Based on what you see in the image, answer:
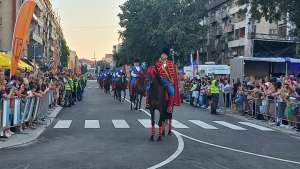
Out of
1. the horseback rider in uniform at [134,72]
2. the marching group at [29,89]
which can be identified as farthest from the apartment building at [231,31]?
the horseback rider in uniform at [134,72]

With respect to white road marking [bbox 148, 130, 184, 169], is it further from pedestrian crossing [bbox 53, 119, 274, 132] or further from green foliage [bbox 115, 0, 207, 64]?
green foliage [bbox 115, 0, 207, 64]

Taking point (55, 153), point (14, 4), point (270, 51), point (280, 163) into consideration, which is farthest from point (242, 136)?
point (14, 4)

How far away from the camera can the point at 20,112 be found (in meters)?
16.8

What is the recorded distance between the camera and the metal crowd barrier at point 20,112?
15.2 m

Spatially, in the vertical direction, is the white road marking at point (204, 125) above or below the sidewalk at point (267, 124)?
above

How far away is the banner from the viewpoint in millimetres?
18828

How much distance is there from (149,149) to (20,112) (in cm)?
535

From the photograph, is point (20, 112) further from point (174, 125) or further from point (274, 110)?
point (274, 110)

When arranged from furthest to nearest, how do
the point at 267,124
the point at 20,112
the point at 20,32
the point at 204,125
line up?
the point at 267,124, the point at 204,125, the point at 20,32, the point at 20,112

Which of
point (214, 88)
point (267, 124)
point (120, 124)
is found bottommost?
point (267, 124)

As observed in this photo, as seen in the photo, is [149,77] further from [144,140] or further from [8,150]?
[8,150]

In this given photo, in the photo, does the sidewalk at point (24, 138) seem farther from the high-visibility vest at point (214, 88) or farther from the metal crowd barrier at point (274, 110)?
the high-visibility vest at point (214, 88)

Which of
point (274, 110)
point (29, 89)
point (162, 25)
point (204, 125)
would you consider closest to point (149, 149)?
point (29, 89)

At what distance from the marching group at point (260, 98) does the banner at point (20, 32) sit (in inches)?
379
